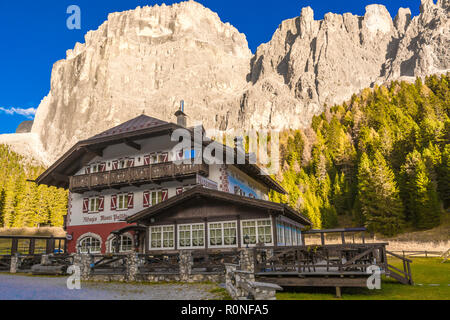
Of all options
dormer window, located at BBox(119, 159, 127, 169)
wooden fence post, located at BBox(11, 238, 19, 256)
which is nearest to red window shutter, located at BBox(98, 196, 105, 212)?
dormer window, located at BBox(119, 159, 127, 169)

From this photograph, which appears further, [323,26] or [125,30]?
[125,30]

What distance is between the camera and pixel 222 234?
71.6 ft

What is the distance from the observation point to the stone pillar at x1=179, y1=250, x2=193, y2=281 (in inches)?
717

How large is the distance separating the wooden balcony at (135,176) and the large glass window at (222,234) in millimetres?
4791

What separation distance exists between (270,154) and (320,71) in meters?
66.9

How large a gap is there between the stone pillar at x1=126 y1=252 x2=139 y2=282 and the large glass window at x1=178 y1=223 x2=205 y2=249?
3.64m

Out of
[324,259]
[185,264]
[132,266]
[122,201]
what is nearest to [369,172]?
[122,201]

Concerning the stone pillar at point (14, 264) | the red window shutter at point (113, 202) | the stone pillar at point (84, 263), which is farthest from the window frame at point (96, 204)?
the stone pillar at point (84, 263)

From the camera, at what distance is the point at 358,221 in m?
63.7

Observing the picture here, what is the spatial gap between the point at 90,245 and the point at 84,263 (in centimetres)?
873

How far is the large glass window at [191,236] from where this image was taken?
2223 cm
